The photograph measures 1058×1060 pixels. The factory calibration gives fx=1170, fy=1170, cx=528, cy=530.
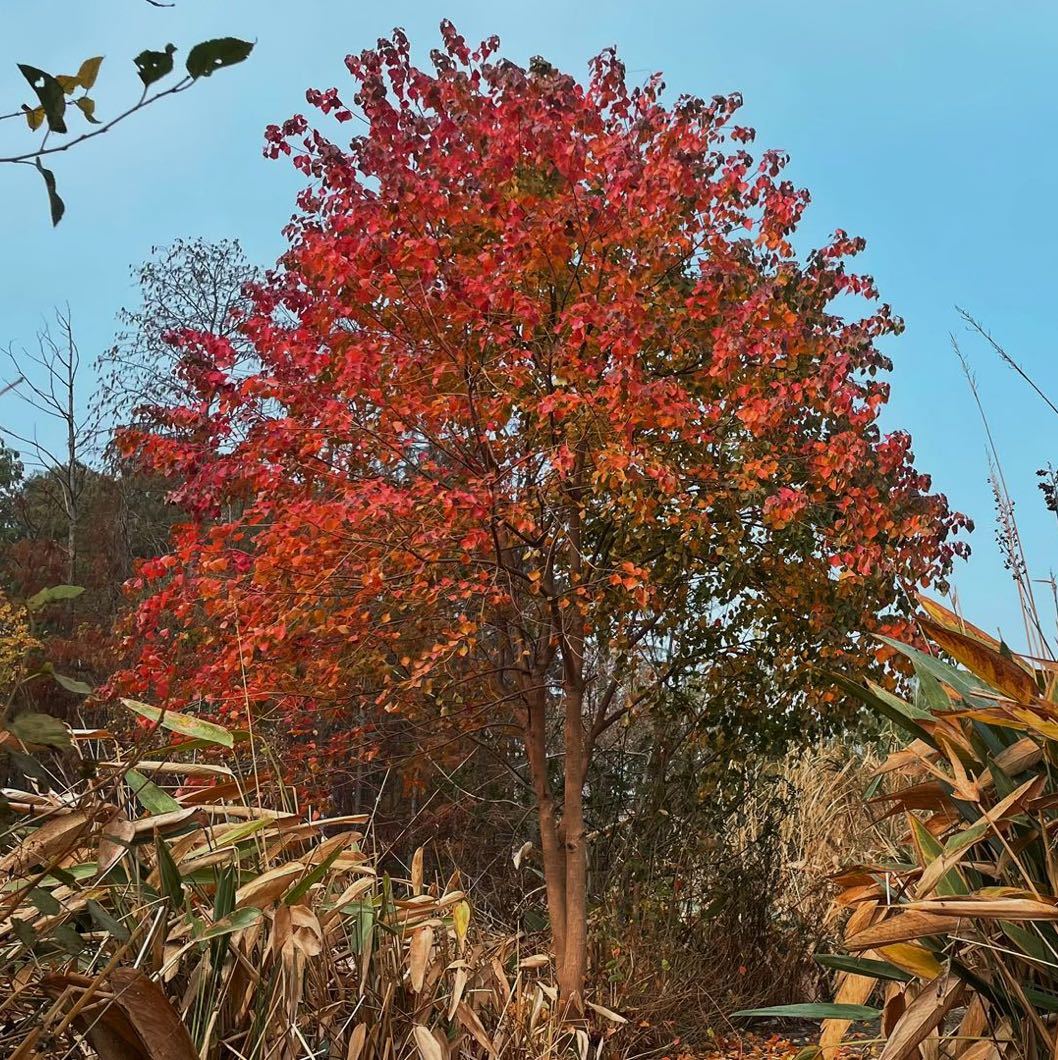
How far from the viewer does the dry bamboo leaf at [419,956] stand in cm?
193

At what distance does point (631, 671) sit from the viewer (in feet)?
19.4

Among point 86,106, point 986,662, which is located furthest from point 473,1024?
point 86,106

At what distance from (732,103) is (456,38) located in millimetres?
1338

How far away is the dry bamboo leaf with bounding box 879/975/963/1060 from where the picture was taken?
75.4 inches

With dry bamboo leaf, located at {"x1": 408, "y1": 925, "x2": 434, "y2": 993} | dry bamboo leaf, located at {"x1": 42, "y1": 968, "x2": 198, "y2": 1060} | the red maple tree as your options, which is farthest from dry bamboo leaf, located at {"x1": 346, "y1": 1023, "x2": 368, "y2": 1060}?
the red maple tree

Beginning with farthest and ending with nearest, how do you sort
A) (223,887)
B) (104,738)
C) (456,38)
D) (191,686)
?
(456,38), (191,686), (104,738), (223,887)

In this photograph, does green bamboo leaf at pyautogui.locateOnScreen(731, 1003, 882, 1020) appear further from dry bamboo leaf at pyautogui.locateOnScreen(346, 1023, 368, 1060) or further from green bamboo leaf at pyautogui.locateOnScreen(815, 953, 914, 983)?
dry bamboo leaf at pyautogui.locateOnScreen(346, 1023, 368, 1060)

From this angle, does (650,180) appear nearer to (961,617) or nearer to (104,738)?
(961,617)

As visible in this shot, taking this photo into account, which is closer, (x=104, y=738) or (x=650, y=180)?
(x=104, y=738)

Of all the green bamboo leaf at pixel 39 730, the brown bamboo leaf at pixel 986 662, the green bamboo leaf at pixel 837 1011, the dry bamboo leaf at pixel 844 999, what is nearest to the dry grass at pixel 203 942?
the green bamboo leaf at pixel 39 730

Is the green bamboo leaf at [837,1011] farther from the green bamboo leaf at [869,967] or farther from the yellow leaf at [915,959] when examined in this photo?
the yellow leaf at [915,959]

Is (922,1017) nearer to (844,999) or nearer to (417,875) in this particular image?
(844,999)

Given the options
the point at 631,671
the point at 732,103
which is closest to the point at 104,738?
the point at 631,671

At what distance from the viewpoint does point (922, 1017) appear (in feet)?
6.31
